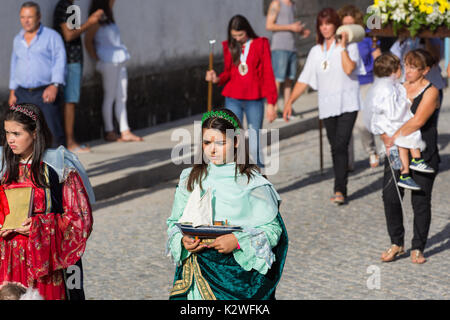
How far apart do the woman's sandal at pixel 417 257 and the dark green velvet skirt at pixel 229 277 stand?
339cm

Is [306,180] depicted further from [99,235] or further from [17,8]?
[17,8]

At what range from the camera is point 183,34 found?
52.7 ft

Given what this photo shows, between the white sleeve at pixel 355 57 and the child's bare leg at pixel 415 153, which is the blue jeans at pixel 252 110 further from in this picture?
the child's bare leg at pixel 415 153

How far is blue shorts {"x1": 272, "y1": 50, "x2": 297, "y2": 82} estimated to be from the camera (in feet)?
53.2

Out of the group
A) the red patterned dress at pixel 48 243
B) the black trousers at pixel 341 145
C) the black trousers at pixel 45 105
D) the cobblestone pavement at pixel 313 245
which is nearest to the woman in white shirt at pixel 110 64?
Result: the black trousers at pixel 45 105

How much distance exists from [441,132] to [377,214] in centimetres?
512

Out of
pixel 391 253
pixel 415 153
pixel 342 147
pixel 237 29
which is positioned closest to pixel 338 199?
pixel 342 147

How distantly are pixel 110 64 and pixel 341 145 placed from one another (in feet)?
15.5

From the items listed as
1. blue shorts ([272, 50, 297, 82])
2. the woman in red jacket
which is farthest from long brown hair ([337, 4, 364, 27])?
blue shorts ([272, 50, 297, 82])

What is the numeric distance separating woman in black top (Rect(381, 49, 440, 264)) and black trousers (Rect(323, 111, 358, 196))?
2.03m

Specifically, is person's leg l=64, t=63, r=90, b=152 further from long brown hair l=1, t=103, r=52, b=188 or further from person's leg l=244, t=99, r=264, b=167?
long brown hair l=1, t=103, r=52, b=188

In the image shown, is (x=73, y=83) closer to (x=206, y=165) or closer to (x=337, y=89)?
(x=337, y=89)

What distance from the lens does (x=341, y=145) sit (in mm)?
10195

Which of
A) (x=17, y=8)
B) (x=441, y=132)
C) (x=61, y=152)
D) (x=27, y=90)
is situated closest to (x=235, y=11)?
(x=441, y=132)
